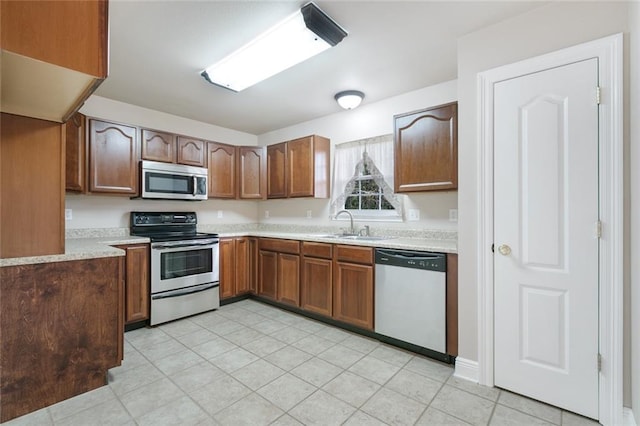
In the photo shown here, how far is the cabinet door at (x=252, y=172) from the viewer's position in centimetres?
Answer: 429

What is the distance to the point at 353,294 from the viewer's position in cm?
289

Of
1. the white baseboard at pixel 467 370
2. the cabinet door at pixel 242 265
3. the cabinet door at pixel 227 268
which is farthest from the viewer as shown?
the cabinet door at pixel 242 265

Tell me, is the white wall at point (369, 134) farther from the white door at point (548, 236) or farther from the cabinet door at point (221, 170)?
the white door at point (548, 236)

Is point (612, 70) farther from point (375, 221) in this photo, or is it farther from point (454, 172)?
point (375, 221)

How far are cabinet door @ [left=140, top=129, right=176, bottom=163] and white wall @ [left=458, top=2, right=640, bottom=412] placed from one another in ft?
10.6

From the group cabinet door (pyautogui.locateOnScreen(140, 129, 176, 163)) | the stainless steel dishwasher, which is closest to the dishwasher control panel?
the stainless steel dishwasher

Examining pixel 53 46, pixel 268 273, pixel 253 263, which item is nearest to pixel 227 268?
pixel 253 263

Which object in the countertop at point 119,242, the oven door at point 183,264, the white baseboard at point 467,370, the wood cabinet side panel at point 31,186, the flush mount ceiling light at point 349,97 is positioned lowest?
the white baseboard at point 467,370

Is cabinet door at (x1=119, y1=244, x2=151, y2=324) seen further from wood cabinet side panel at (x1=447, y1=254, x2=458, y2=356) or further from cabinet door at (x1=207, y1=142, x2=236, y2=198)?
wood cabinet side panel at (x1=447, y1=254, x2=458, y2=356)

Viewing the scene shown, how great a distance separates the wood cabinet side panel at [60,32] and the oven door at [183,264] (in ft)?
7.25

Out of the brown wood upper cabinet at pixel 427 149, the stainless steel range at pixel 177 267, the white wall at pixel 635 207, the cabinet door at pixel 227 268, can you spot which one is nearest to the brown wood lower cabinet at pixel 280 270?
the cabinet door at pixel 227 268

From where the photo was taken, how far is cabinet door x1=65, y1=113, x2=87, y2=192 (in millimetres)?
2758

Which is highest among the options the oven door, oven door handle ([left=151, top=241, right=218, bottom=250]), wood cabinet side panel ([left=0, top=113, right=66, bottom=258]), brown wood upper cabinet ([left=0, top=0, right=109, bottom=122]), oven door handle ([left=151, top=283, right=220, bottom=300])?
brown wood upper cabinet ([left=0, top=0, right=109, bottom=122])

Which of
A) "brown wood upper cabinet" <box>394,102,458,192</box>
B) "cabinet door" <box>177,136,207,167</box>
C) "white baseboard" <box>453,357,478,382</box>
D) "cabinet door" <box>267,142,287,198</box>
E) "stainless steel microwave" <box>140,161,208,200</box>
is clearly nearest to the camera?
"white baseboard" <box>453,357,478,382</box>
